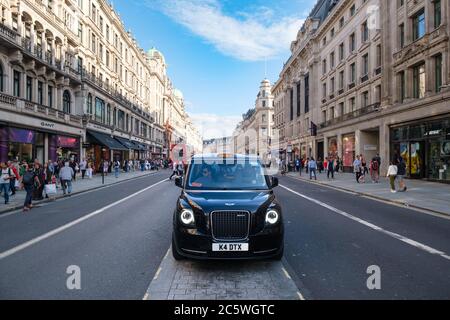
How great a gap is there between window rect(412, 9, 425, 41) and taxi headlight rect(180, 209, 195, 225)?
79.4ft

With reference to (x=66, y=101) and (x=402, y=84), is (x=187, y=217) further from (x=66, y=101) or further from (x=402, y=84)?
(x=66, y=101)

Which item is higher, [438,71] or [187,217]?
[438,71]

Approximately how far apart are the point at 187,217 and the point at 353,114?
1251 inches

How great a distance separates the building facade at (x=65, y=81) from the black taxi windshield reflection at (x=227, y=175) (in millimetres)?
18854

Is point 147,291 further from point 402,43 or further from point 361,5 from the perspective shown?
point 361,5

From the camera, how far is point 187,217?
4.95 meters

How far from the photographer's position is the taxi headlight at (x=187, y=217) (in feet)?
16.1

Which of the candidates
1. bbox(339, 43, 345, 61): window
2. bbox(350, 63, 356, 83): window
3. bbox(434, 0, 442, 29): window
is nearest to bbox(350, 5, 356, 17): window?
bbox(339, 43, 345, 61): window

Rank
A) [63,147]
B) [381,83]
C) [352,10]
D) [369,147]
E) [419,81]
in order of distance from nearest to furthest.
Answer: [419,81]
[381,83]
[63,147]
[369,147]
[352,10]

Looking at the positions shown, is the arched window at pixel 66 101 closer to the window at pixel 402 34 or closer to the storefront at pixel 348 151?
the storefront at pixel 348 151

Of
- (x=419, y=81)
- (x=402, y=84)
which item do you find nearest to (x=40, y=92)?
(x=402, y=84)

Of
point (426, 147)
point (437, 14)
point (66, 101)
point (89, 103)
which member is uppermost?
point (437, 14)

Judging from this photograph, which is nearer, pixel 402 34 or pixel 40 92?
pixel 402 34

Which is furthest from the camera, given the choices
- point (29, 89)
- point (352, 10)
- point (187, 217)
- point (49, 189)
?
point (352, 10)
